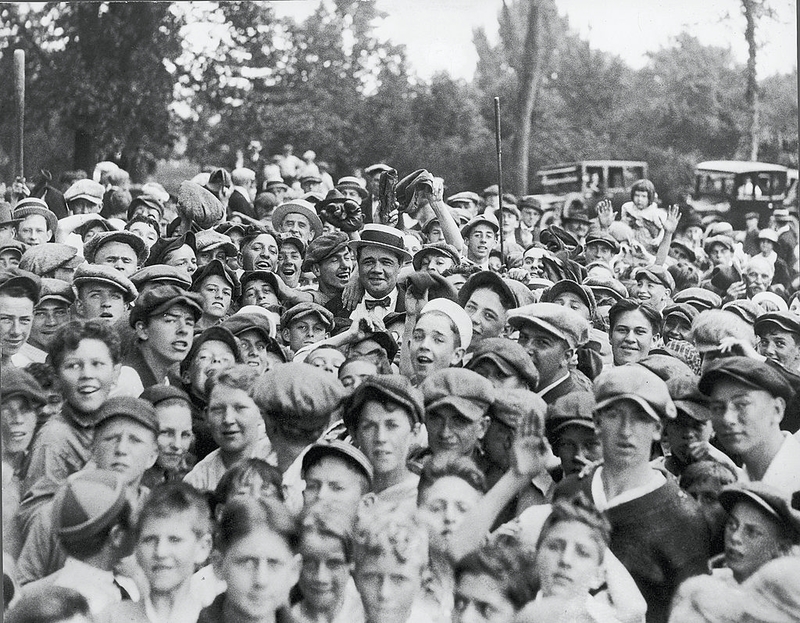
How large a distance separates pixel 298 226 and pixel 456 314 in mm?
3178

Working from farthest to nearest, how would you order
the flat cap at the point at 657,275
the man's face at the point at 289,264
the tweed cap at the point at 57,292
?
the man's face at the point at 289,264 → the flat cap at the point at 657,275 → the tweed cap at the point at 57,292

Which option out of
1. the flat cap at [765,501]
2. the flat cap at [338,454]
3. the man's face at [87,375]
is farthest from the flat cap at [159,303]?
the flat cap at [765,501]

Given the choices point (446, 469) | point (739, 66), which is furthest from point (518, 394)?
→ point (739, 66)

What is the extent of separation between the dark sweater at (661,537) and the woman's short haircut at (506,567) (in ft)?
1.02

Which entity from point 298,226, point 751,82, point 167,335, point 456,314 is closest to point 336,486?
point 456,314

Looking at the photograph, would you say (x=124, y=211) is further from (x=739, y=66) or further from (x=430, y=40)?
(x=739, y=66)

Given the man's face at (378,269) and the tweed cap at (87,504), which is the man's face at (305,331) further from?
the tweed cap at (87,504)

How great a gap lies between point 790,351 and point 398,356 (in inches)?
75.8

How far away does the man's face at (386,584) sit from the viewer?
5.02 meters

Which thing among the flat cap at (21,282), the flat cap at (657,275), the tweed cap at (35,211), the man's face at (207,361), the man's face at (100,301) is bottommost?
the flat cap at (657,275)

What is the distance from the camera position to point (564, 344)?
592cm

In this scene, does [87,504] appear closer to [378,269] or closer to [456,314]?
→ [456,314]

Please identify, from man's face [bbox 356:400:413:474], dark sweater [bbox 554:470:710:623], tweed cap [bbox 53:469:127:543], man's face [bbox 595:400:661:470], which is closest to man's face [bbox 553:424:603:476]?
man's face [bbox 595:400:661:470]

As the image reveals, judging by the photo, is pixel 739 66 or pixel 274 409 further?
pixel 739 66
